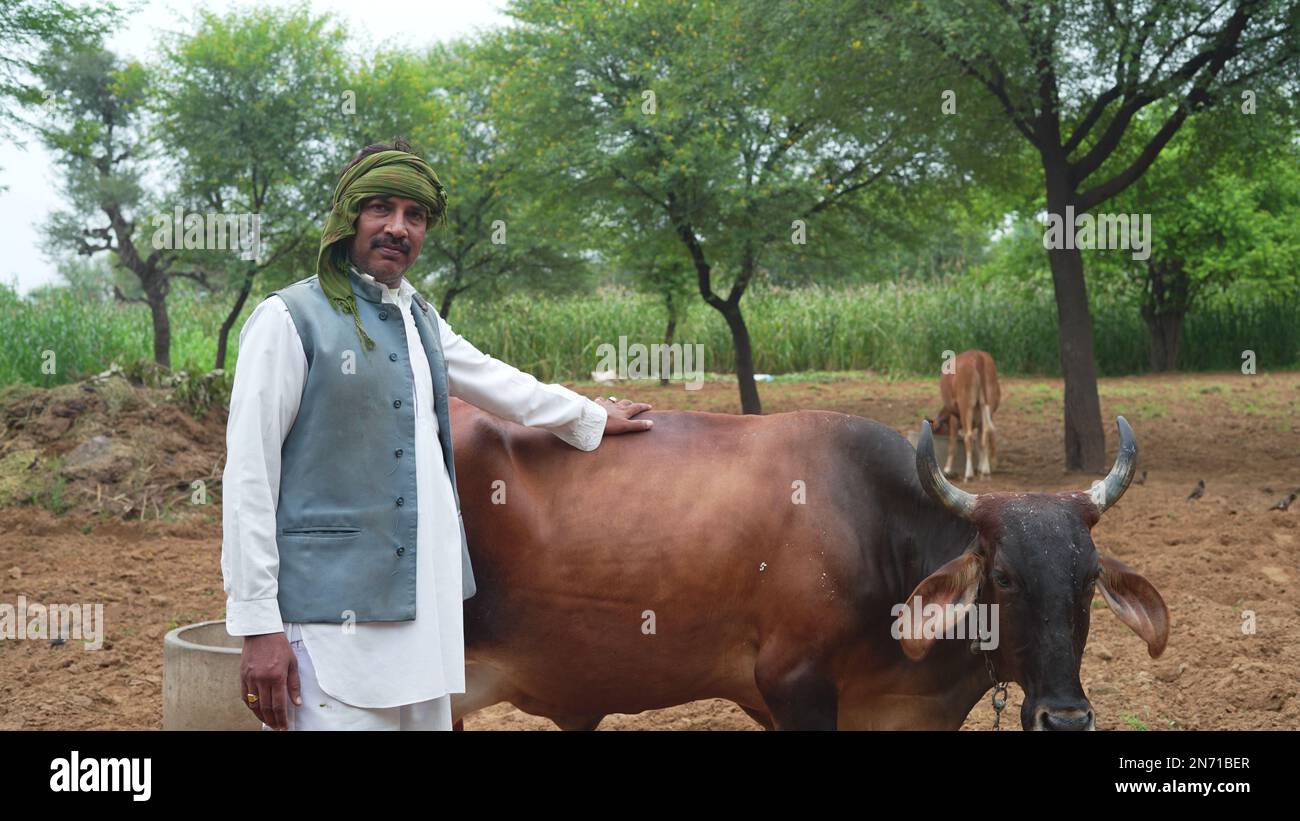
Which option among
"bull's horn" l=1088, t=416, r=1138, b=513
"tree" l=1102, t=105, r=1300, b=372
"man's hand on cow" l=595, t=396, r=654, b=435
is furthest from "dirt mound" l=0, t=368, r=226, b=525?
"tree" l=1102, t=105, r=1300, b=372

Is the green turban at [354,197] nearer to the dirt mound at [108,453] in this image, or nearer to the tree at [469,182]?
the dirt mound at [108,453]

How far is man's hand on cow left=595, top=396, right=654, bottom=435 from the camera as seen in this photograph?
4332 millimetres

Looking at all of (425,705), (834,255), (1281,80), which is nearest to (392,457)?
(425,705)

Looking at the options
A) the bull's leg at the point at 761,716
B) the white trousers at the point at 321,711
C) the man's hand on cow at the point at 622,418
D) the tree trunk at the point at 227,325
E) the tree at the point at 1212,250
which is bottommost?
the bull's leg at the point at 761,716

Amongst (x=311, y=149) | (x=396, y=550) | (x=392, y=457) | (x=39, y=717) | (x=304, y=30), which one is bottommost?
(x=39, y=717)

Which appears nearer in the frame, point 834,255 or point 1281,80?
point 1281,80

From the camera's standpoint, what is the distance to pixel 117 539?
388 inches

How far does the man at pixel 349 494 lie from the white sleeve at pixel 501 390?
1.37 feet

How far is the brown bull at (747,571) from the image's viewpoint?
4008mm

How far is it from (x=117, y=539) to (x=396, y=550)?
7.72 metres

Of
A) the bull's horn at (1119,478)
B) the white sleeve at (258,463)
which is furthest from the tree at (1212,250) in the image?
the white sleeve at (258,463)

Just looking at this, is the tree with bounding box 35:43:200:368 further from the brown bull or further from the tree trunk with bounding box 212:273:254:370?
the brown bull

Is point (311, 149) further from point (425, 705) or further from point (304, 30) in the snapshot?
point (425, 705)

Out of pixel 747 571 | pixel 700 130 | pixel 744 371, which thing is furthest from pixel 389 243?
pixel 744 371
